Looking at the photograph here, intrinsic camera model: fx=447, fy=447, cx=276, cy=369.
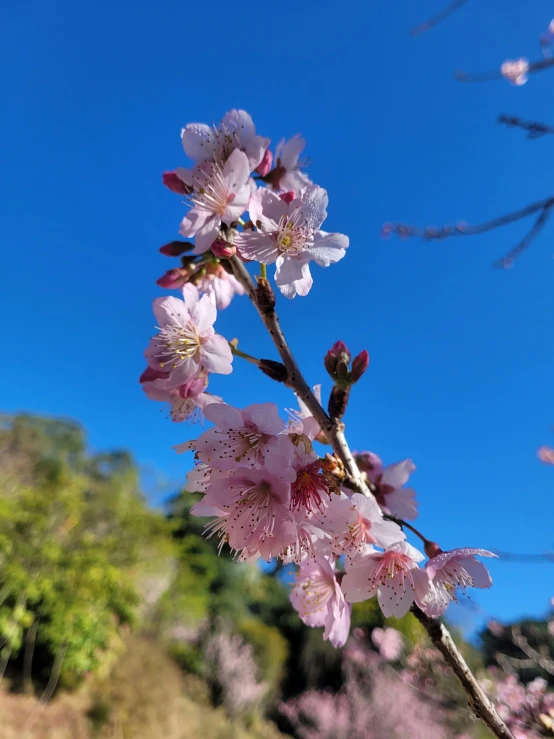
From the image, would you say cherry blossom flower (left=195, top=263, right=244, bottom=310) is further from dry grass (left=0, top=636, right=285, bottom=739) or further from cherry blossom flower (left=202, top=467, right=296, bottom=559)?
dry grass (left=0, top=636, right=285, bottom=739)

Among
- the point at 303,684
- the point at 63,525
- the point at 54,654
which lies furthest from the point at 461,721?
the point at 63,525

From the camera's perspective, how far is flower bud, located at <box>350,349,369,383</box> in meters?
0.78

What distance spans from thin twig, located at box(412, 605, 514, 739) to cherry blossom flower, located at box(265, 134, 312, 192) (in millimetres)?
932

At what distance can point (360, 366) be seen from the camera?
2.57 feet

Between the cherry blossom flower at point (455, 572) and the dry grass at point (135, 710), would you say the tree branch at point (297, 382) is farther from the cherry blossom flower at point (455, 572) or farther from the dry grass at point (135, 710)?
the dry grass at point (135, 710)

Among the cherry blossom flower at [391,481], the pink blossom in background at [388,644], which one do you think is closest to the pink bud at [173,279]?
the cherry blossom flower at [391,481]

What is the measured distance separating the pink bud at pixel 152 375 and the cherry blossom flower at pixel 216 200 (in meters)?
0.26

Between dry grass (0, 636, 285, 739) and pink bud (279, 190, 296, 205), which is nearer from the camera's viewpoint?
pink bud (279, 190, 296, 205)

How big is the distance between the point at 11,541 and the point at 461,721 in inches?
267

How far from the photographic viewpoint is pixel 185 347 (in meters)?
0.94

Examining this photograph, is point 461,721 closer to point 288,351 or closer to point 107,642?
point 107,642

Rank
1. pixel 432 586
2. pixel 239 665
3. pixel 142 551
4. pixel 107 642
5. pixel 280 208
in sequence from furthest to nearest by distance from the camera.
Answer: pixel 142 551
pixel 239 665
pixel 107 642
pixel 280 208
pixel 432 586

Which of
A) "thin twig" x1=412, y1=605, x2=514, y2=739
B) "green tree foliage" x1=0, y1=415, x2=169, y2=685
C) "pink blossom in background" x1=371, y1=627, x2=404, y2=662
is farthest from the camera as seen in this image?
"pink blossom in background" x1=371, y1=627, x2=404, y2=662

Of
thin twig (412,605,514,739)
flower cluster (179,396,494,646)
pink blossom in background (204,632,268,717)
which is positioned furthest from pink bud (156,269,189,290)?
pink blossom in background (204,632,268,717)
